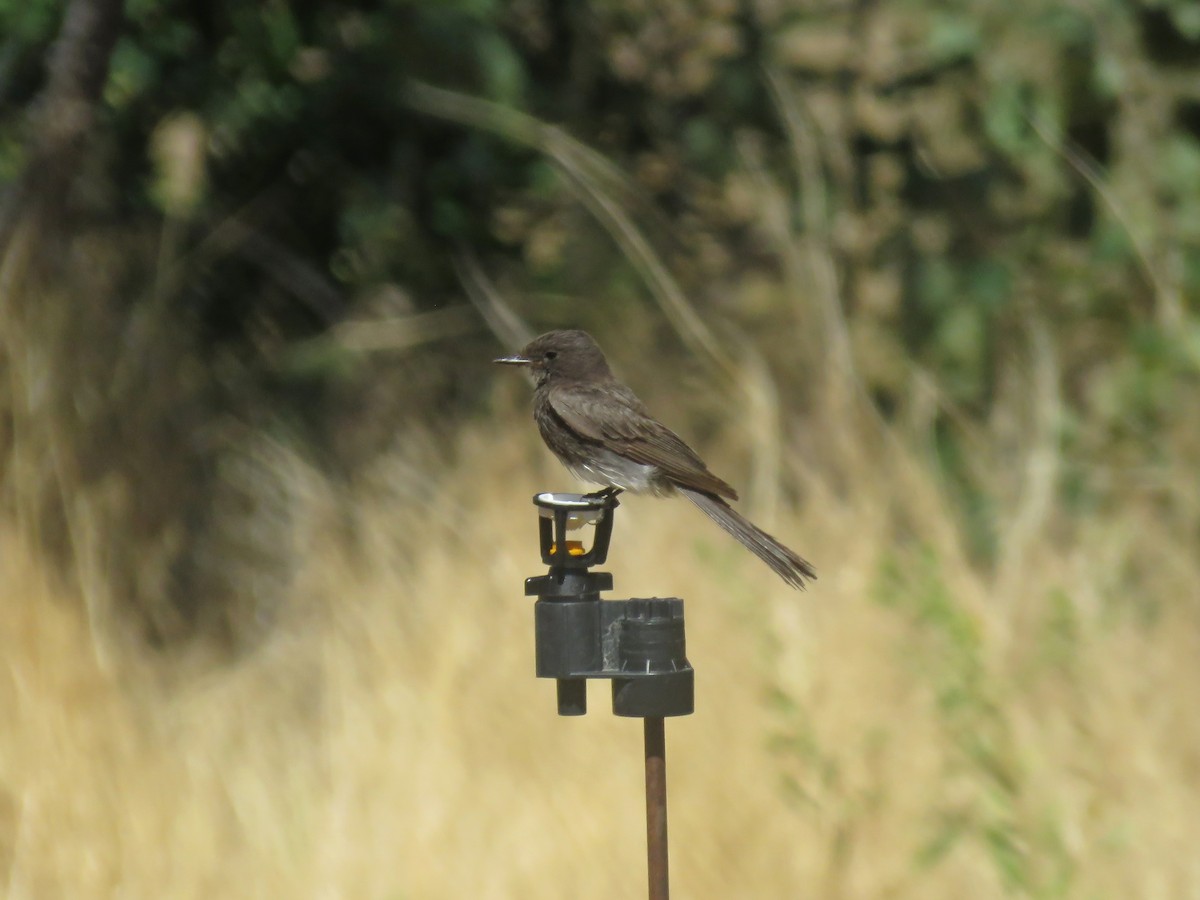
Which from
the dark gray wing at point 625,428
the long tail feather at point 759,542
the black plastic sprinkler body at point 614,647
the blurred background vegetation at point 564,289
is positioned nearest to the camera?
the black plastic sprinkler body at point 614,647

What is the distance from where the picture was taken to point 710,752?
4.46m

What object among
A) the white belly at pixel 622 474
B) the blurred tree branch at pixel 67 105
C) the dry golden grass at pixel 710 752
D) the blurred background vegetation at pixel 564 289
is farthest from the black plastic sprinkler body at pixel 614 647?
the blurred tree branch at pixel 67 105

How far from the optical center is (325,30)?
580 cm

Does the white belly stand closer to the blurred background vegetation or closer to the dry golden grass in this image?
the dry golden grass

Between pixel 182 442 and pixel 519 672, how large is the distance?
5.91 ft

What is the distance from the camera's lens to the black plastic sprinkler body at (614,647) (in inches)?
102

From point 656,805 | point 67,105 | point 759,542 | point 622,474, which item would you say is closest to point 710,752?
point 622,474

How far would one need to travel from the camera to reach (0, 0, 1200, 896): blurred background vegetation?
5.28m

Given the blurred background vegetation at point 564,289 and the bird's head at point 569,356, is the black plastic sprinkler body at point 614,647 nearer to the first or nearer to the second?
the bird's head at point 569,356

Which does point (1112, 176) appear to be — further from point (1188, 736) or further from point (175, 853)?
point (175, 853)

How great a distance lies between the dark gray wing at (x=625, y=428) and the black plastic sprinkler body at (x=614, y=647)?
793mm

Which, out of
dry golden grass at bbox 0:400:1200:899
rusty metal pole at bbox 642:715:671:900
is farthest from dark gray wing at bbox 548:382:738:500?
rusty metal pole at bbox 642:715:671:900

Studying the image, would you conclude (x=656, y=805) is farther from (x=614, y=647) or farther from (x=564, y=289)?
(x=564, y=289)

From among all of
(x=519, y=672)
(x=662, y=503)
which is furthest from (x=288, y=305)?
(x=519, y=672)
